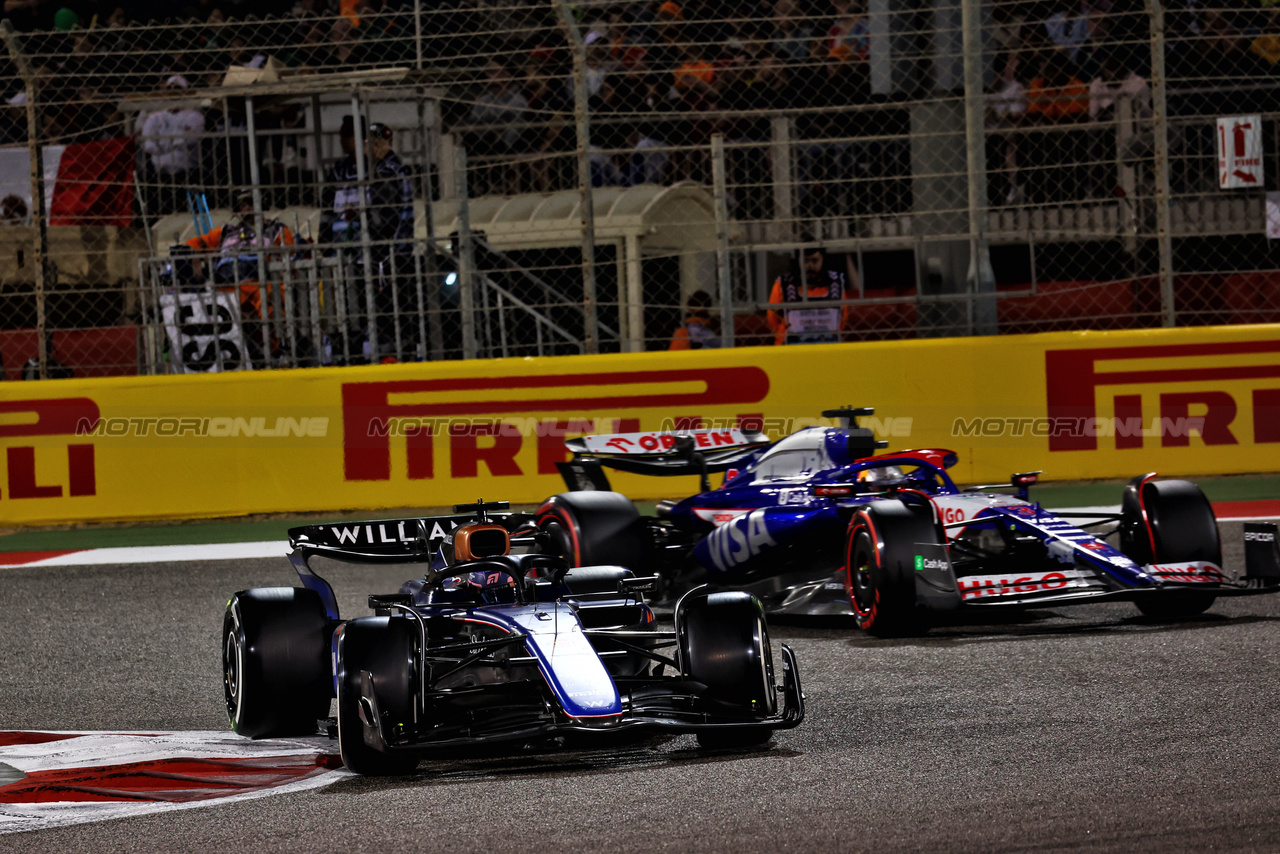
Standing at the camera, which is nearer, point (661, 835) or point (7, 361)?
point (661, 835)

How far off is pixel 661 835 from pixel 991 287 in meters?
7.36

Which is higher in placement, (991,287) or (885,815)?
(991,287)

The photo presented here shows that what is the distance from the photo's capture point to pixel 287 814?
13.2 feet

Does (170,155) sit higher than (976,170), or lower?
higher

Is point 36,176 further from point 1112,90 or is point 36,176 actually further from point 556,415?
point 1112,90

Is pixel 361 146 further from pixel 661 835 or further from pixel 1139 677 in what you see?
A: pixel 661 835

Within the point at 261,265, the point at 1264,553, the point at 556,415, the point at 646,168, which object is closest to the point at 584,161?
the point at 556,415

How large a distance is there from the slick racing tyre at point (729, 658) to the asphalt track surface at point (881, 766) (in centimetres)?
10

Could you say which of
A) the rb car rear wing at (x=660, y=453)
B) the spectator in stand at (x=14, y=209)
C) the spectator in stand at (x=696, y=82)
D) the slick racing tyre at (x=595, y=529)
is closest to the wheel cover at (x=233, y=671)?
the slick racing tyre at (x=595, y=529)

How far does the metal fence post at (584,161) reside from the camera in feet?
33.7

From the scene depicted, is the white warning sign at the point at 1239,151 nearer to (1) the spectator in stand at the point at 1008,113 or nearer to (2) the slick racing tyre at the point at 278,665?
(1) the spectator in stand at the point at 1008,113

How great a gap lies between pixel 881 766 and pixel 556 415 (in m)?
6.58

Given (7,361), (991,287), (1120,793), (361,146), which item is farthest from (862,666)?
(7,361)

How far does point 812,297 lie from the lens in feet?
34.6
